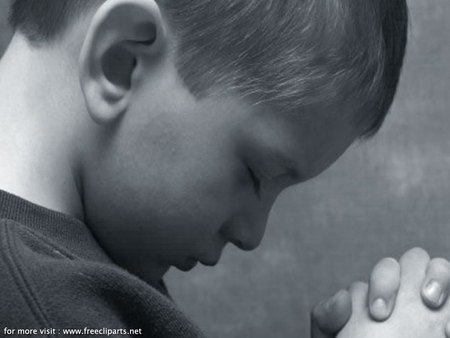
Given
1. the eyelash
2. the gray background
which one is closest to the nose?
the eyelash

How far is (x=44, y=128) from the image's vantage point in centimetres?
39

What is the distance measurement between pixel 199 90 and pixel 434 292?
0.57 feet

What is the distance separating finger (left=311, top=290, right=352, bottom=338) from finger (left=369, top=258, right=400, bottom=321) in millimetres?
14

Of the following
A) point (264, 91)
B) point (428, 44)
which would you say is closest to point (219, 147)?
point (264, 91)

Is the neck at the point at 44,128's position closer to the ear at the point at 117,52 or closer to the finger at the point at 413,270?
the ear at the point at 117,52

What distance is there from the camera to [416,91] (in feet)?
1.93

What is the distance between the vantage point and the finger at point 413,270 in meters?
0.47

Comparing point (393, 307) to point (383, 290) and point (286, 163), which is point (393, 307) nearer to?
point (383, 290)

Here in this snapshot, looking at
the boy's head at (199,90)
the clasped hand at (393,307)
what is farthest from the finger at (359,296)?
the boy's head at (199,90)

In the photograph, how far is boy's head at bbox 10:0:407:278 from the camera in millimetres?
387

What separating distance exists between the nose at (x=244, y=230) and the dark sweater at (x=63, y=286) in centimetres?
6

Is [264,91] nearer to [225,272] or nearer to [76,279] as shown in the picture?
[76,279]

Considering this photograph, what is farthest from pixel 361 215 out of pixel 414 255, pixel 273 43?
pixel 273 43

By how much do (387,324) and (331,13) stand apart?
168 millimetres
